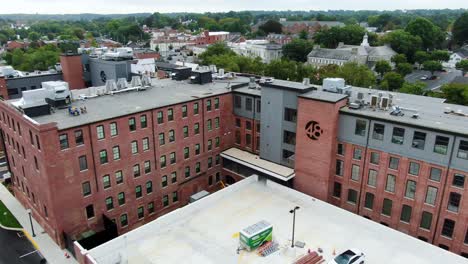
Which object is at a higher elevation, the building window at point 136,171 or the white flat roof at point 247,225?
the building window at point 136,171

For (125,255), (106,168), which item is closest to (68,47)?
(106,168)

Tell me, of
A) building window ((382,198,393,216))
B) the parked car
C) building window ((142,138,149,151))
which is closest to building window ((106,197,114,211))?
building window ((142,138,149,151))

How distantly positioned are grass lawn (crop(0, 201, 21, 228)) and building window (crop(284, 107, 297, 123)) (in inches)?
1559

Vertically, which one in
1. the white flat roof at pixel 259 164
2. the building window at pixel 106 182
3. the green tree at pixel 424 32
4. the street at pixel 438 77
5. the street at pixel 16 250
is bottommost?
the street at pixel 16 250

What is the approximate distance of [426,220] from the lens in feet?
128

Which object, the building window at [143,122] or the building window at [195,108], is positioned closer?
the building window at [143,122]

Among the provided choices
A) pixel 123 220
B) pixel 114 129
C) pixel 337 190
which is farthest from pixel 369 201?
pixel 114 129

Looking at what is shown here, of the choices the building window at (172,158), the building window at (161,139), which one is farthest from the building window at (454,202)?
the building window at (161,139)

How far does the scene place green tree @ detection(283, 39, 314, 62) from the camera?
548ft

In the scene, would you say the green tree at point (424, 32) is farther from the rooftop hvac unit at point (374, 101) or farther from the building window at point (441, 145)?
the building window at point (441, 145)

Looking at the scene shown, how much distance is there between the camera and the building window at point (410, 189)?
39000mm

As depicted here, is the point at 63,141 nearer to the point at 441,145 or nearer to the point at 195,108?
the point at 195,108

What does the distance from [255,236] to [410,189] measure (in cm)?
1928

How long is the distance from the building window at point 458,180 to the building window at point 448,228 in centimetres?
428
